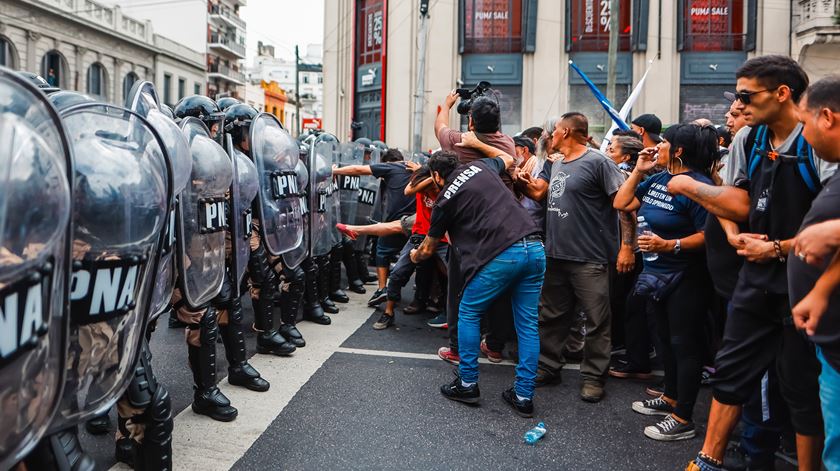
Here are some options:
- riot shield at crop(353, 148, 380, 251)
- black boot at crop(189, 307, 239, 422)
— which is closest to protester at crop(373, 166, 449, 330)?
riot shield at crop(353, 148, 380, 251)

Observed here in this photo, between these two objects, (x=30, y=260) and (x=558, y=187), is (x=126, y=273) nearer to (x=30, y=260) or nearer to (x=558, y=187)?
(x=30, y=260)

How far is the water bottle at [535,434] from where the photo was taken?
3505 millimetres

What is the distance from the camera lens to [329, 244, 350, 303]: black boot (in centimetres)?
703

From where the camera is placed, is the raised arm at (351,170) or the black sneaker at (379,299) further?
the black sneaker at (379,299)

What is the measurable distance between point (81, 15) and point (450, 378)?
106 ft

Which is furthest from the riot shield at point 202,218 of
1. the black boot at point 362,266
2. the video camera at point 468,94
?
the black boot at point 362,266

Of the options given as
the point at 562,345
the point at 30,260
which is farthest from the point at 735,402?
the point at 30,260

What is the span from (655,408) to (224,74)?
55.1 m

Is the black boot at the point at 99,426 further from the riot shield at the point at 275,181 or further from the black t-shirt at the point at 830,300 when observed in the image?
the black t-shirt at the point at 830,300

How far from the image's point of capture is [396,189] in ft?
22.5

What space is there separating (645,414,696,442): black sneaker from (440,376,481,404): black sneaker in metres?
1.03

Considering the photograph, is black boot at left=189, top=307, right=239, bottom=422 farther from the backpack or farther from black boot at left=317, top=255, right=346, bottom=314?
the backpack

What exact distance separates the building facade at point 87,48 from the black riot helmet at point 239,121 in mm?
20617

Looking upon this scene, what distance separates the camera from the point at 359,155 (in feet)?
26.6
